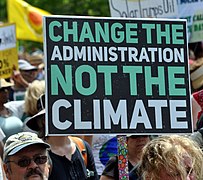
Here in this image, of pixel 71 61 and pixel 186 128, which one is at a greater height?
pixel 71 61

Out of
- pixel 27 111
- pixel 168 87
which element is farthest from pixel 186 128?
pixel 27 111

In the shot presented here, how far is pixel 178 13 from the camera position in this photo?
28.1 feet

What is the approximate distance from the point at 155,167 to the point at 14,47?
6083 millimetres

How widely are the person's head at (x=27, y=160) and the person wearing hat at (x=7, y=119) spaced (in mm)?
2426

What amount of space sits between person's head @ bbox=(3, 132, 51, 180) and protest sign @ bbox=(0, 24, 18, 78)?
15.1 feet

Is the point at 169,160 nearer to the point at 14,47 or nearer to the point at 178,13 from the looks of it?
the point at 178,13

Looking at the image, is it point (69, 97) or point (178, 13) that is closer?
point (69, 97)

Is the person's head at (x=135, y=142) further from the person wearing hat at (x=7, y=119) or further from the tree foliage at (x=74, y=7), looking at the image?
the tree foliage at (x=74, y=7)

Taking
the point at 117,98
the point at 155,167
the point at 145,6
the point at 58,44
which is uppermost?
the point at 145,6

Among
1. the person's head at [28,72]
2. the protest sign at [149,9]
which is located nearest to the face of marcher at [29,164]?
the protest sign at [149,9]

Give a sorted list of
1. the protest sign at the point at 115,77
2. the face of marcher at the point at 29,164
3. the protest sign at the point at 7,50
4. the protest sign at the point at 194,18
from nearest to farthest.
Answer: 1. the protest sign at the point at 115,77
2. the face of marcher at the point at 29,164
3. the protest sign at the point at 194,18
4. the protest sign at the point at 7,50

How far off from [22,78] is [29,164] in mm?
5882

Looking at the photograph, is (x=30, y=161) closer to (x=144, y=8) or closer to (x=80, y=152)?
(x=80, y=152)

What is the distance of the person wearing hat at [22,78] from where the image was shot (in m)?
10.8
